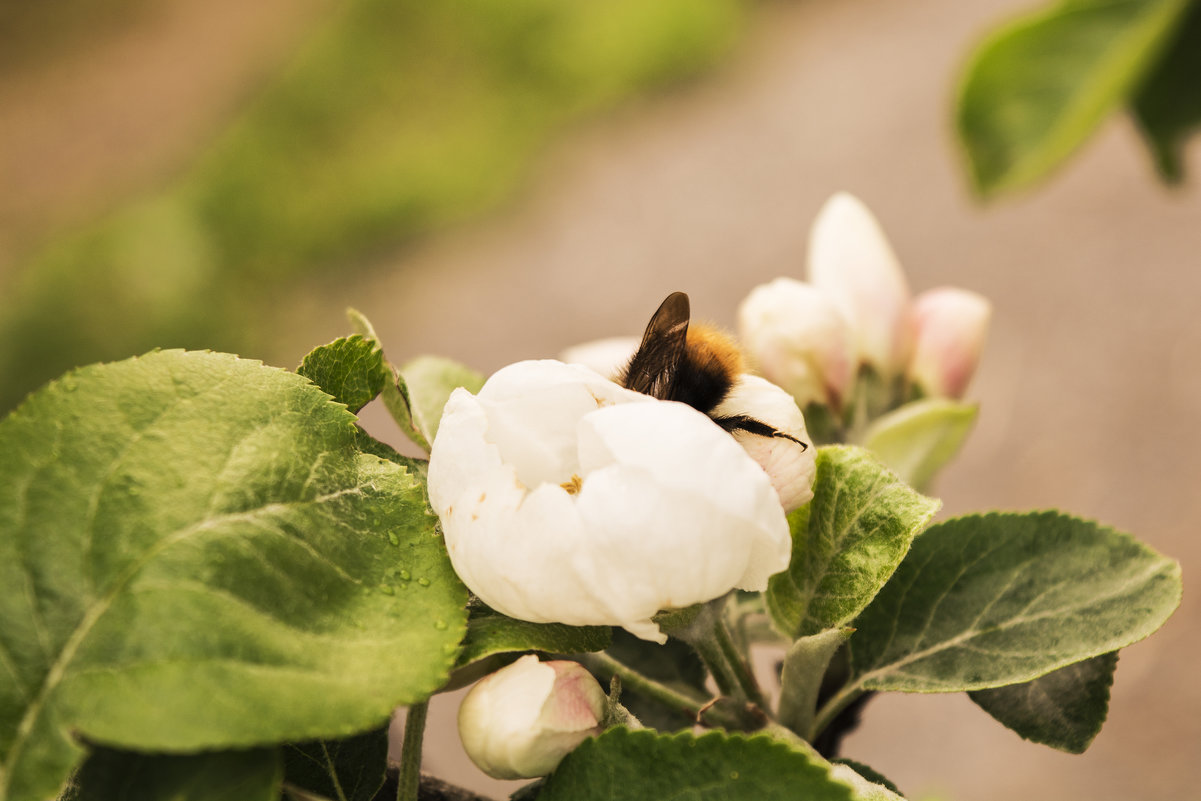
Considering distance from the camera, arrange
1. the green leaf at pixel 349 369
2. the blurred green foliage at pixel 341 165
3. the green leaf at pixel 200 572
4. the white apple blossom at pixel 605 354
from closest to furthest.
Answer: the green leaf at pixel 200 572 < the green leaf at pixel 349 369 < the white apple blossom at pixel 605 354 < the blurred green foliage at pixel 341 165

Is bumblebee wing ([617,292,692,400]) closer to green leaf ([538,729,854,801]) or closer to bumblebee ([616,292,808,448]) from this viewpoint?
bumblebee ([616,292,808,448])

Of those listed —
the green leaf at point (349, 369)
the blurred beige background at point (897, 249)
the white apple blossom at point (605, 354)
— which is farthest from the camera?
the blurred beige background at point (897, 249)

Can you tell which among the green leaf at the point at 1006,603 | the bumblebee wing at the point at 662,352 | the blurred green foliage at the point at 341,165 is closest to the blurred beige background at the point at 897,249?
the blurred green foliage at the point at 341,165

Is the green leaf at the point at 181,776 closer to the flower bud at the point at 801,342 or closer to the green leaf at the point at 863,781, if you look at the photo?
the green leaf at the point at 863,781

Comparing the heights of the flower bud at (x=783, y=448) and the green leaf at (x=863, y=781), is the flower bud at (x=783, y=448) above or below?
above

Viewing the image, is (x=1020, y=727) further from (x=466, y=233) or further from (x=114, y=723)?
(x=466, y=233)

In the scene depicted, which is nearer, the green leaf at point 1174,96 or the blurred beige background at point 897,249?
the green leaf at point 1174,96

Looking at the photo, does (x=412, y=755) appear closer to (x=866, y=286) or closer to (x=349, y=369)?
(x=349, y=369)

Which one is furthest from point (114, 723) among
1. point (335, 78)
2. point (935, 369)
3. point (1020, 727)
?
point (335, 78)
